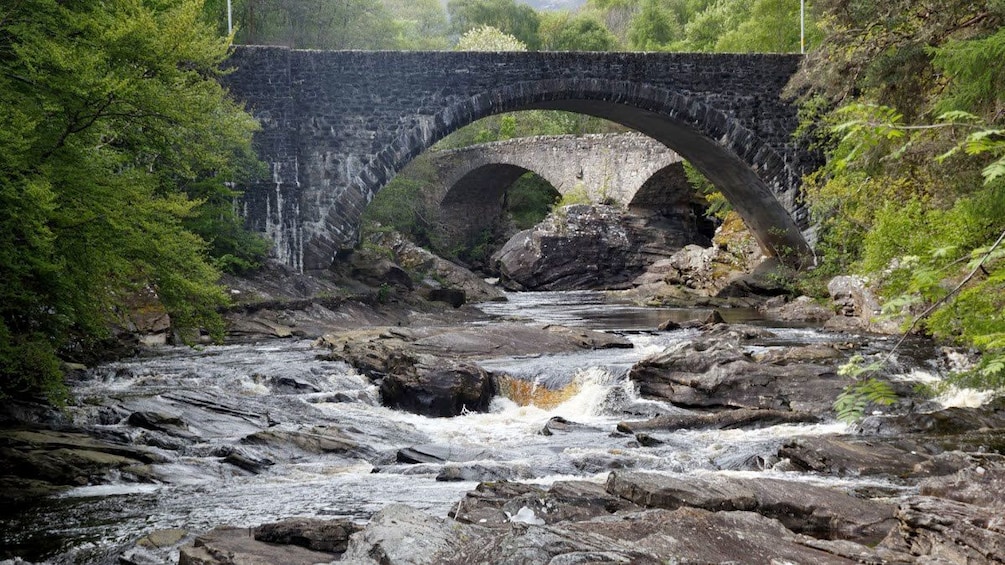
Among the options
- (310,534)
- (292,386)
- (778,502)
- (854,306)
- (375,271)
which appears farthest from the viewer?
(375,271)

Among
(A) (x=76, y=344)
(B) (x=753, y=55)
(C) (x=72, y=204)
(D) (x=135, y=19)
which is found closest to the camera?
(C) (x=72, y=204)

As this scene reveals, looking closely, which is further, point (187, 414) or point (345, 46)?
point (345, 46)

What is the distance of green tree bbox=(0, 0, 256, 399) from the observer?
29.2 ft

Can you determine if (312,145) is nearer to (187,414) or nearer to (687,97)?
(687,97)

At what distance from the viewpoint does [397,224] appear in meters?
37.7

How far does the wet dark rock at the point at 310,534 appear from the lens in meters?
6.54

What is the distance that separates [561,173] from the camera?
44094 mm

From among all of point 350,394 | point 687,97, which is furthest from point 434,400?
point 687,97

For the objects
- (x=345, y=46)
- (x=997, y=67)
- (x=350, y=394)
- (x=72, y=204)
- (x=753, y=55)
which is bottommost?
(x=350, y=394)

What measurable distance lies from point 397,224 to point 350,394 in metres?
24.3

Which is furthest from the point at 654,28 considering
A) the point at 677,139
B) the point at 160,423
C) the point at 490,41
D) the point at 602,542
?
the point at 602,542

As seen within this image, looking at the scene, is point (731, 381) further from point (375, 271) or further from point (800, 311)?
point (375, 271)

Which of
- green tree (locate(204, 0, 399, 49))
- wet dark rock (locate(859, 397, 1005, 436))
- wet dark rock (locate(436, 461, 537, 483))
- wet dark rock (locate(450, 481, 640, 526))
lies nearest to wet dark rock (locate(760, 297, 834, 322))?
wet dark rock (locate(859, 397, 1005, 436))

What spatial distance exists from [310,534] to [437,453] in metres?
3.64
